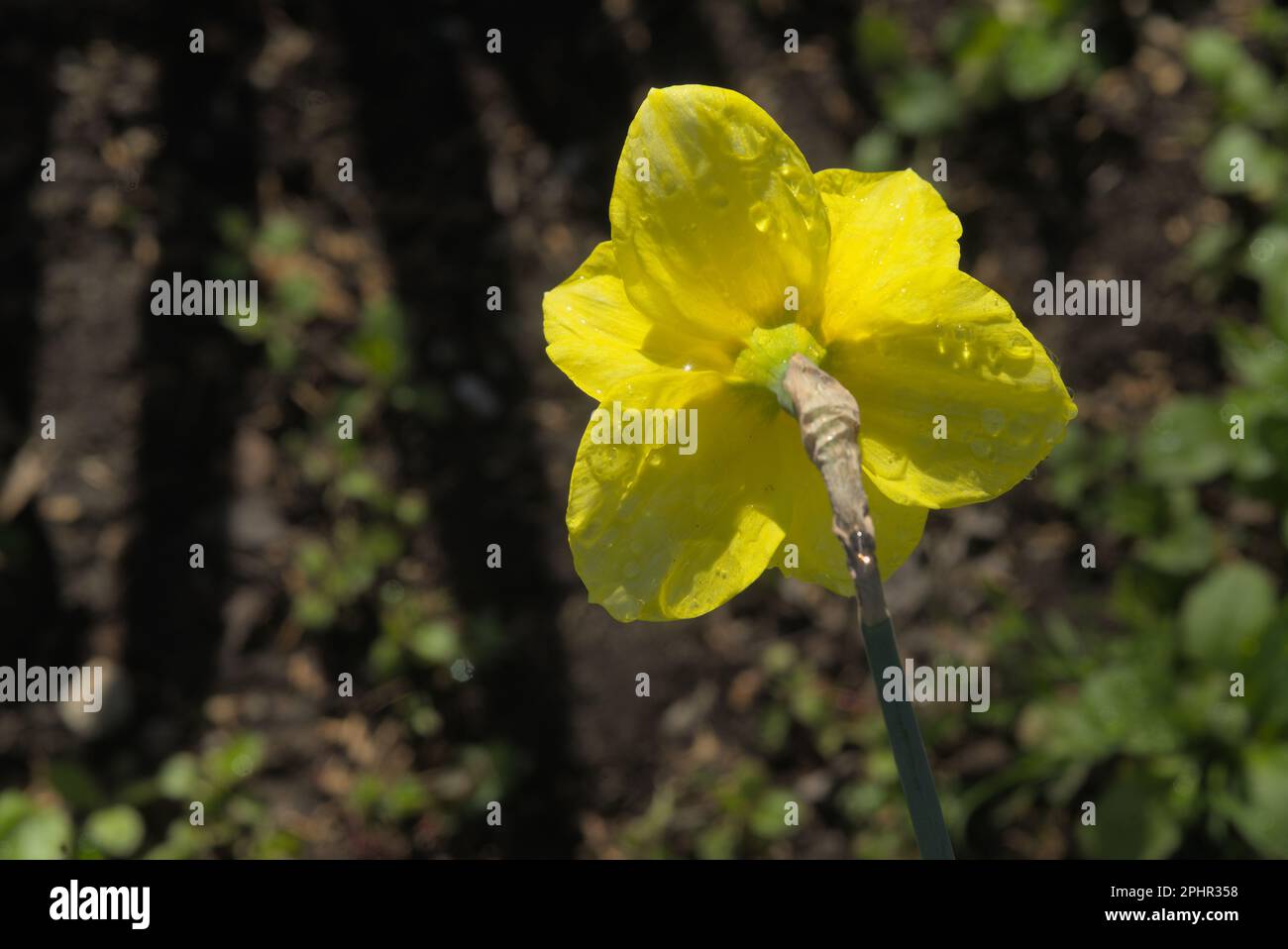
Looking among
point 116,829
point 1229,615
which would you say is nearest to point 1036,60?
point 1229,615

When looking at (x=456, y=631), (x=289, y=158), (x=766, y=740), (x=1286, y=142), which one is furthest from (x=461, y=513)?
(x=1286, y=142)

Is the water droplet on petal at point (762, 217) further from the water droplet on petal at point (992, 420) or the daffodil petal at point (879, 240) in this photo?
the water droplet on petal at point (992, 420)

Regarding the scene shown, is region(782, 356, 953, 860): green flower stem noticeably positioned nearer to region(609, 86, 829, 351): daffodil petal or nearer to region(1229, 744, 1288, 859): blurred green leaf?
region(609, 86, 829, 351): daffodil petal

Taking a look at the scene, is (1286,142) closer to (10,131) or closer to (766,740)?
(766,740)

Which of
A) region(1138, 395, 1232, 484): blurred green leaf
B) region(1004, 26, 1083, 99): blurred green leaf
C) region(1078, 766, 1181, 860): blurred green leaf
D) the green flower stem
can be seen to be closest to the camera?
the green flower stem

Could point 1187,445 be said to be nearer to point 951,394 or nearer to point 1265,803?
point 1265,803

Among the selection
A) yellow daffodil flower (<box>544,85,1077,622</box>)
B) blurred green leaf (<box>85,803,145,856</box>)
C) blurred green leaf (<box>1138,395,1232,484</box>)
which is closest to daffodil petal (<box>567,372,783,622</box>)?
yellow daffodil flower (<box>544,85,1077,622</box>)

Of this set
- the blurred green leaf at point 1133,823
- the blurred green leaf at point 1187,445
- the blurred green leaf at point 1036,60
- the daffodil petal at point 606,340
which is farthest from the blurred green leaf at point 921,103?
the daffodil petal at point 606,340

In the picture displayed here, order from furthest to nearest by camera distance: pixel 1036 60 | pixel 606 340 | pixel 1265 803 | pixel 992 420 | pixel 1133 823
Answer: pixel 1036 60, pixel 1133 823, pixel 1265 803, pixel 606 340, pixel 992 420
